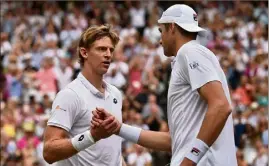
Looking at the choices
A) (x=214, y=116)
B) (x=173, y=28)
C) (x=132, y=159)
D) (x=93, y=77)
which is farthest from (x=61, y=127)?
(x=132, y=159)

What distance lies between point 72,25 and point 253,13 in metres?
4.94

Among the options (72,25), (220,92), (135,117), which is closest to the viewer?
(220,92)

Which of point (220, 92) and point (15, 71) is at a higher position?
point (220, 92)

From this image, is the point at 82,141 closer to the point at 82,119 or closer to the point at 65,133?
the point at 65,133

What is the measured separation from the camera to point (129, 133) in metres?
7.53

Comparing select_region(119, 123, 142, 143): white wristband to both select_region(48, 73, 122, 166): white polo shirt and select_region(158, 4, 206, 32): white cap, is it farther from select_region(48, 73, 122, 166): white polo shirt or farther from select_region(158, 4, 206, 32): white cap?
select_region(158, 4, 206, 32): white cap

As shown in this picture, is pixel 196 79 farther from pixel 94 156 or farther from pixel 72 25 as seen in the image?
pixel 72 25

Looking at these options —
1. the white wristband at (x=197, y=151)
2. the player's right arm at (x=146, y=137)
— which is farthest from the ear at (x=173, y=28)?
the player's right arm at (x=146, y=137)

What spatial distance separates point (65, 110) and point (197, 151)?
1713mm

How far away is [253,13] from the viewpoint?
80.3ft

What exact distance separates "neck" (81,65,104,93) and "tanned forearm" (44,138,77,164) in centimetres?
78

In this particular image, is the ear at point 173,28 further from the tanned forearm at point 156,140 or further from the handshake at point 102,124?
the tanned forearm at point 156,140

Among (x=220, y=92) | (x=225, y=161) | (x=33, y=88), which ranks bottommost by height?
(x=33, y=88)

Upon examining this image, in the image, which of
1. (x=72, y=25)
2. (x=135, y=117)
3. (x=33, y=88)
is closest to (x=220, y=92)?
(x=135, y=117)
